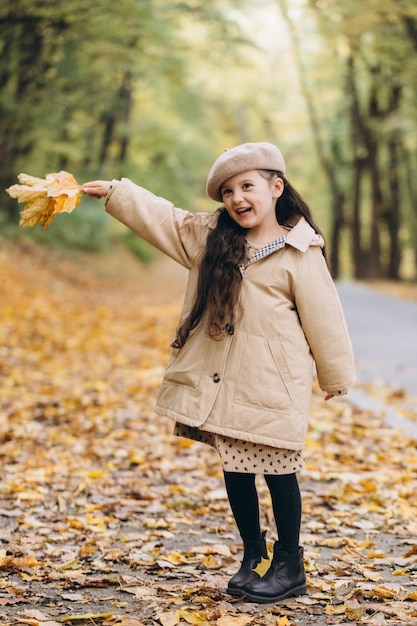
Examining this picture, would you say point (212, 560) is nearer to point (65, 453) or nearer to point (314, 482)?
point (314, 482)

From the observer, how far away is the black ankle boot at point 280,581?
11.5 ft

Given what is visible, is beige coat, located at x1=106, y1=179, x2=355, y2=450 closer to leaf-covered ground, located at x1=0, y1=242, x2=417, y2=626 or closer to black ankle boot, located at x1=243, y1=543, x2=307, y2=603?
black ankle boot, located at x1=243, y1=543, x2=307, y2=603

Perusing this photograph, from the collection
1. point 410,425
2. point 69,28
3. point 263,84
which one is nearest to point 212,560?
point 410,425

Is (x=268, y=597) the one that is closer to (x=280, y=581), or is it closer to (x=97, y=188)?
(x=280, y=581)

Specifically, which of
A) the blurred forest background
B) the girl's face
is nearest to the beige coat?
the girl's face

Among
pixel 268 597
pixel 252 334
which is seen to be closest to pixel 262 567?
pixel 268 597

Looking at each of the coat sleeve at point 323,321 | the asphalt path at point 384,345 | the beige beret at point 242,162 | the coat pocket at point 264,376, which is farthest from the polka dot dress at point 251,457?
the asphalt path at point 384,345

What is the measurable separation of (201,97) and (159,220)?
27.8m

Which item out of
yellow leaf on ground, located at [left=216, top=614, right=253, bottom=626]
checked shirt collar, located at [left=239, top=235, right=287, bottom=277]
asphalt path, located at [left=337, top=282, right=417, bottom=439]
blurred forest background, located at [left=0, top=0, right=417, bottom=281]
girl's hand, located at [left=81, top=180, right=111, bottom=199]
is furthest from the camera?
blurred forest background, located at [left=0, top=0, right=417, bottom=281]

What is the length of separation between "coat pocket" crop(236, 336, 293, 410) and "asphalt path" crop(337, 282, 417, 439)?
374 cm

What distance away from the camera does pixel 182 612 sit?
328 cm

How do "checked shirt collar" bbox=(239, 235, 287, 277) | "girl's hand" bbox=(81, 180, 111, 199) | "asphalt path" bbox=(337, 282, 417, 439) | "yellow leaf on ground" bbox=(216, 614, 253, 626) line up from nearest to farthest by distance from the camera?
"yellow leaf on ground" bbox=(216, 614, 253, 626)
"checked shirt collar" bbox=(239, 235, 287, 277)
"girl's hand" bbox=(81, 180, 111, 199)
"asphalt path" bbox=(337, 282, 417, 439)

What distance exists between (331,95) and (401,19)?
49.8 feet

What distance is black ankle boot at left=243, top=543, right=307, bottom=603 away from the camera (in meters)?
3.49
